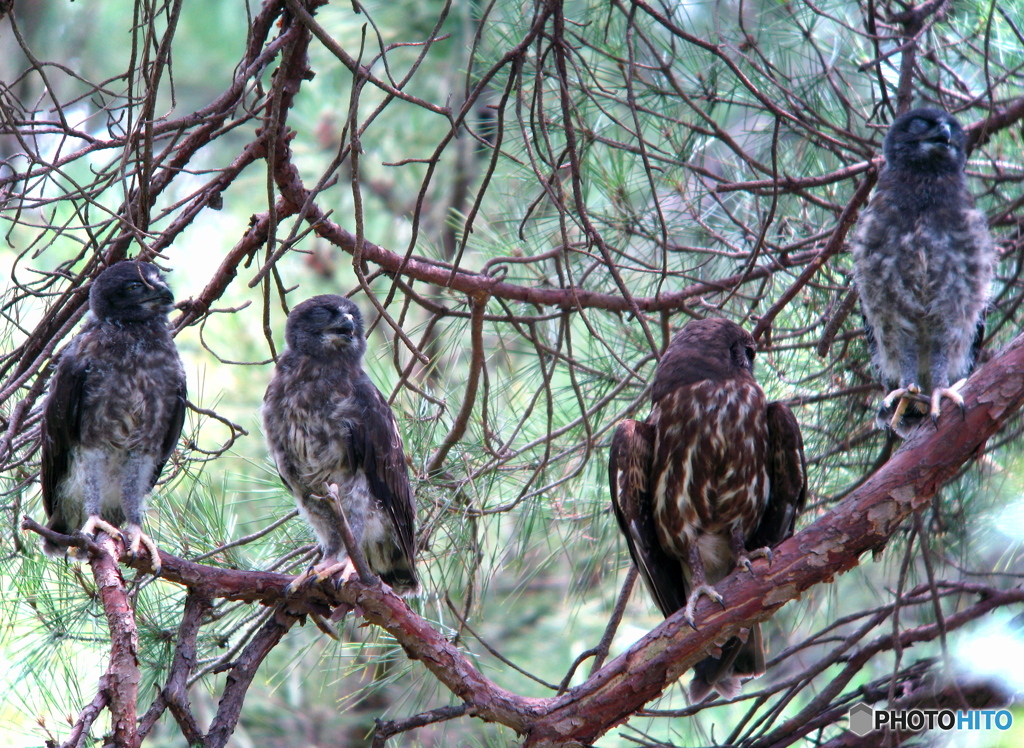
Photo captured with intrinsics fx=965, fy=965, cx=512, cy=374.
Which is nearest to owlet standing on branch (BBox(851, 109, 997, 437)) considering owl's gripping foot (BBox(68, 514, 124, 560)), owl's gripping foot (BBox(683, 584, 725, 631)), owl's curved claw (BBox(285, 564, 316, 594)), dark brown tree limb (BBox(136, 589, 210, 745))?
owl's gripping foot (BBox(683, 584, 725, 631))

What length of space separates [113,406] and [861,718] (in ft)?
8.16

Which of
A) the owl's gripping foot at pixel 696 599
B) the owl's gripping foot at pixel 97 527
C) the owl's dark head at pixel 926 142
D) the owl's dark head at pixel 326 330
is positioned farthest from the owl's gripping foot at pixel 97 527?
the owl's dark head at pixel 926 142

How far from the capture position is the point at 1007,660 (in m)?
2.96

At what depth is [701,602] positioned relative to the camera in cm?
248

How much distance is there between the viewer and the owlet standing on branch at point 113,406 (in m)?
2.87

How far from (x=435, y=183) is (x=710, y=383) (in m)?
7.41

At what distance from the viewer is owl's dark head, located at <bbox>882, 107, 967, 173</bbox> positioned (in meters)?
3.03

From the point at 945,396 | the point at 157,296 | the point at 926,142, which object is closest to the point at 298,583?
the point at 157,296

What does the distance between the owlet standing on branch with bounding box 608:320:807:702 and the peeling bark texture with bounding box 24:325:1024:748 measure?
0.42 m

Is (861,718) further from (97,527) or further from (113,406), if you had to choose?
(113,406)

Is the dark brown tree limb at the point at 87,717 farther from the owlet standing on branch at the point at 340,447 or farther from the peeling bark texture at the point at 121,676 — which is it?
the owlet standing on branch at the point at 340,447

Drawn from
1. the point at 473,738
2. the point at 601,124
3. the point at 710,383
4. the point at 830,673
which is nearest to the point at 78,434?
the point at 473,738

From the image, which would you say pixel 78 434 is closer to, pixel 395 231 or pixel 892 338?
pixel 892 338

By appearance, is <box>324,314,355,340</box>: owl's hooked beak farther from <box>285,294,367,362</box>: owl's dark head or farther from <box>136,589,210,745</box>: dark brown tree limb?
<box>136,589,210,745</box>: dark brown tree limb
